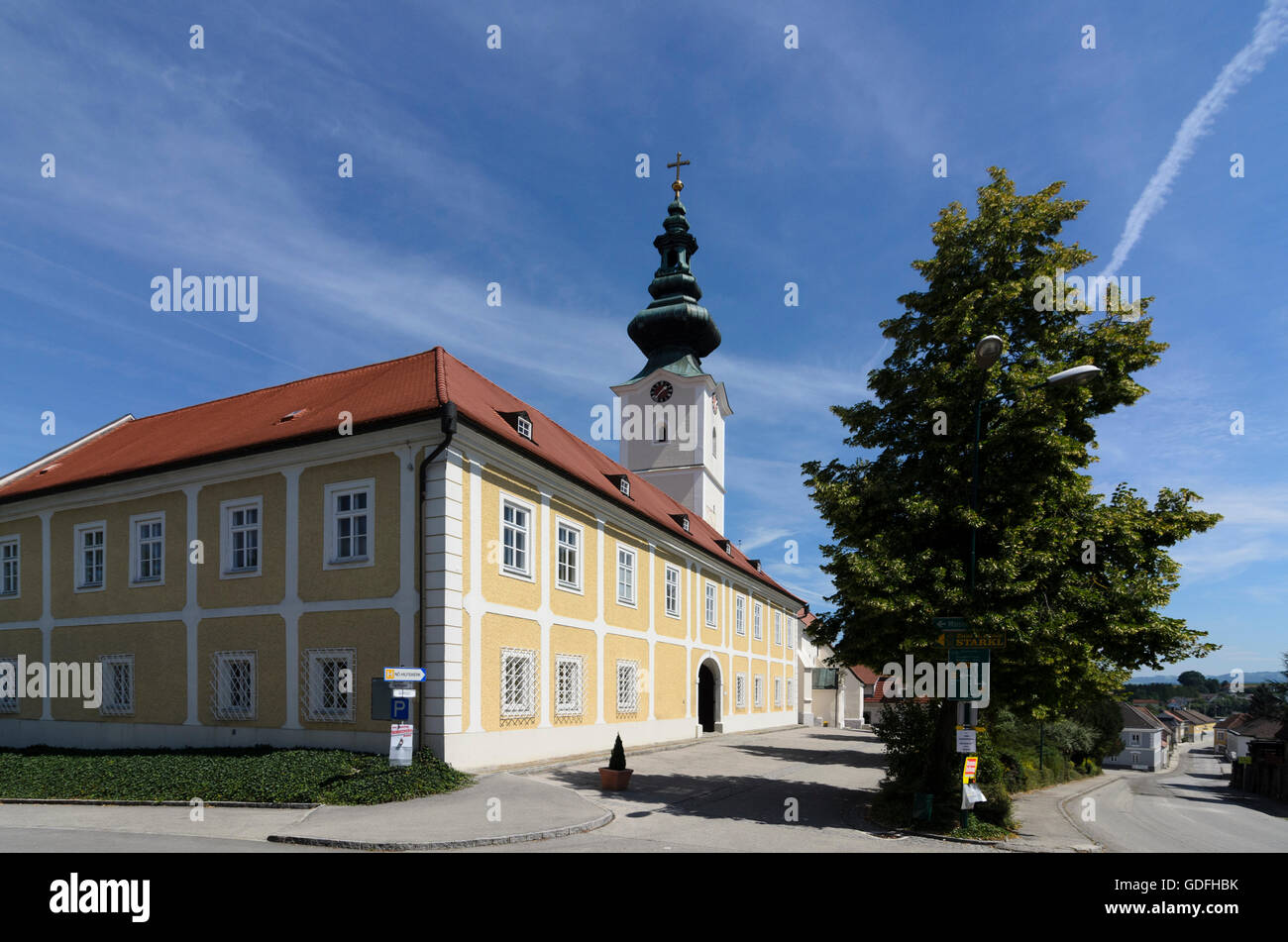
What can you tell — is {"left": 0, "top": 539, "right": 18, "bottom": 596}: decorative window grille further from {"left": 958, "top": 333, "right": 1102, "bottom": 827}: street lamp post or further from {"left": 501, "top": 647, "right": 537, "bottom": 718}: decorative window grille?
{"left": 958, "top": 333, "right": 1102, "bottom": 827}: street lamp post

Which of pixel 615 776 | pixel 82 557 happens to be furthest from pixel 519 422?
pixel 82 557

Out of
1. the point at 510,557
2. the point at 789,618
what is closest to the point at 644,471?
the point at 789,618

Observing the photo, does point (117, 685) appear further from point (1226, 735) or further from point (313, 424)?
point (1226, 735)

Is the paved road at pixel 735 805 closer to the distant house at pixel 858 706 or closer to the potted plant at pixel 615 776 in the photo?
the potted plant at pixel 615 776

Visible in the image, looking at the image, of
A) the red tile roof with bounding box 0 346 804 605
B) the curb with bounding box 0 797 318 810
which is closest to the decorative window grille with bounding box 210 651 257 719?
the curb with bounding box 0 797 318 810

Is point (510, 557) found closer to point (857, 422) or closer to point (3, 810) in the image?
point (857, 422)

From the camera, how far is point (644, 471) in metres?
50.8

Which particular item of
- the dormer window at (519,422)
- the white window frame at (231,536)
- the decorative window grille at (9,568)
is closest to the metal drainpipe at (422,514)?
the dormer window at (519,422)

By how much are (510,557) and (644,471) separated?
32.0 m

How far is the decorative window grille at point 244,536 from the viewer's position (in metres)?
19.0

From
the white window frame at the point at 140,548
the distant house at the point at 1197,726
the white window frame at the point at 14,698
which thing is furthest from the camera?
the distant house at the point at 1197,726

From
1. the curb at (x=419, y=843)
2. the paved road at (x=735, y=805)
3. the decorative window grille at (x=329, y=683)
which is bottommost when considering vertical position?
the paved road at (x=735, y=805)

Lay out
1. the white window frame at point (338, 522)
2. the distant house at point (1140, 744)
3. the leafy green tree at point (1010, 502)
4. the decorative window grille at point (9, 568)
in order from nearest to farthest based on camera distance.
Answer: the leafy green tree at point (1010, 502) < the white window frame at point (338, 522) < the decorative window grille at point (9, 568) < the distant house at point (1140, 744)

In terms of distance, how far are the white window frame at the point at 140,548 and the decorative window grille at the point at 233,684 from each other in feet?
10.1
